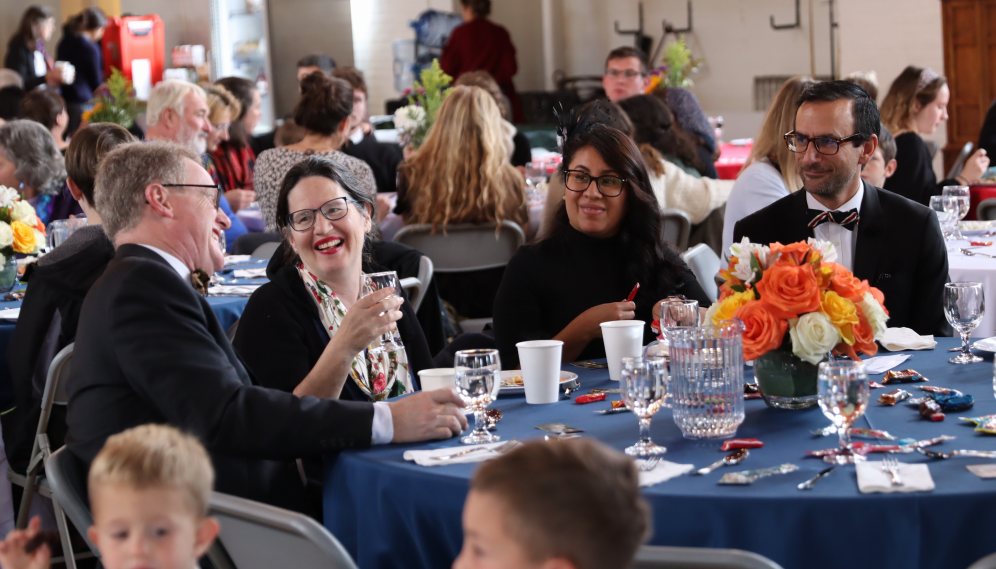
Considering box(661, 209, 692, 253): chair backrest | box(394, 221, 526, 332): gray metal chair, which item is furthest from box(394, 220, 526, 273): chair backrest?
box(661, 209, 692, 253): chair backrest

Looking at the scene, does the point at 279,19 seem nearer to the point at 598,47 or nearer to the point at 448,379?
the point at 598,47

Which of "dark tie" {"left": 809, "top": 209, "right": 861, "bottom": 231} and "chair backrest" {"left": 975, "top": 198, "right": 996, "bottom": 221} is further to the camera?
"chair backrest" {"left": 975, "top": 198, "right": 996, "bottom": 221}

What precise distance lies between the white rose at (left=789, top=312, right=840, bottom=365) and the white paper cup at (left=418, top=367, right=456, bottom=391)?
0.65 meters

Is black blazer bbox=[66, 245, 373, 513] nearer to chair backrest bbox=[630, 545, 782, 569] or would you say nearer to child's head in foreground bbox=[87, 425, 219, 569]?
child's head in foreground bbox=[87, 425, 219, 569]

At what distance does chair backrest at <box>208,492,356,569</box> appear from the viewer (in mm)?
1434

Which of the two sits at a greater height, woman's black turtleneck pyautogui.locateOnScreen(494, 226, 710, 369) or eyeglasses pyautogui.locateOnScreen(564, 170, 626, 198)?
eyeglasses pyautogui.locateOnScreen(564, 170, 626, 198)

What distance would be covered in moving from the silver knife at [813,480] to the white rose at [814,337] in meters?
0.31

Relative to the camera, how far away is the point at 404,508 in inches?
67.4

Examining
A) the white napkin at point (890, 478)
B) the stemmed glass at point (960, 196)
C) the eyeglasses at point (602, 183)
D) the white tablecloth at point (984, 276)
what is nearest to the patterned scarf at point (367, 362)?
the eyeglasses at point (602, 183)

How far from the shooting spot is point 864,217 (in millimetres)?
2922

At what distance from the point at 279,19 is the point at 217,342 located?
11159 millimetres

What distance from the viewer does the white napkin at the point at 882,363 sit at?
7.22 feet

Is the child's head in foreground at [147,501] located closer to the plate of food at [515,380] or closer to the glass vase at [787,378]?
the plate of food at [515,380]

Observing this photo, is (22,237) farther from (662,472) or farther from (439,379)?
(662,472)
